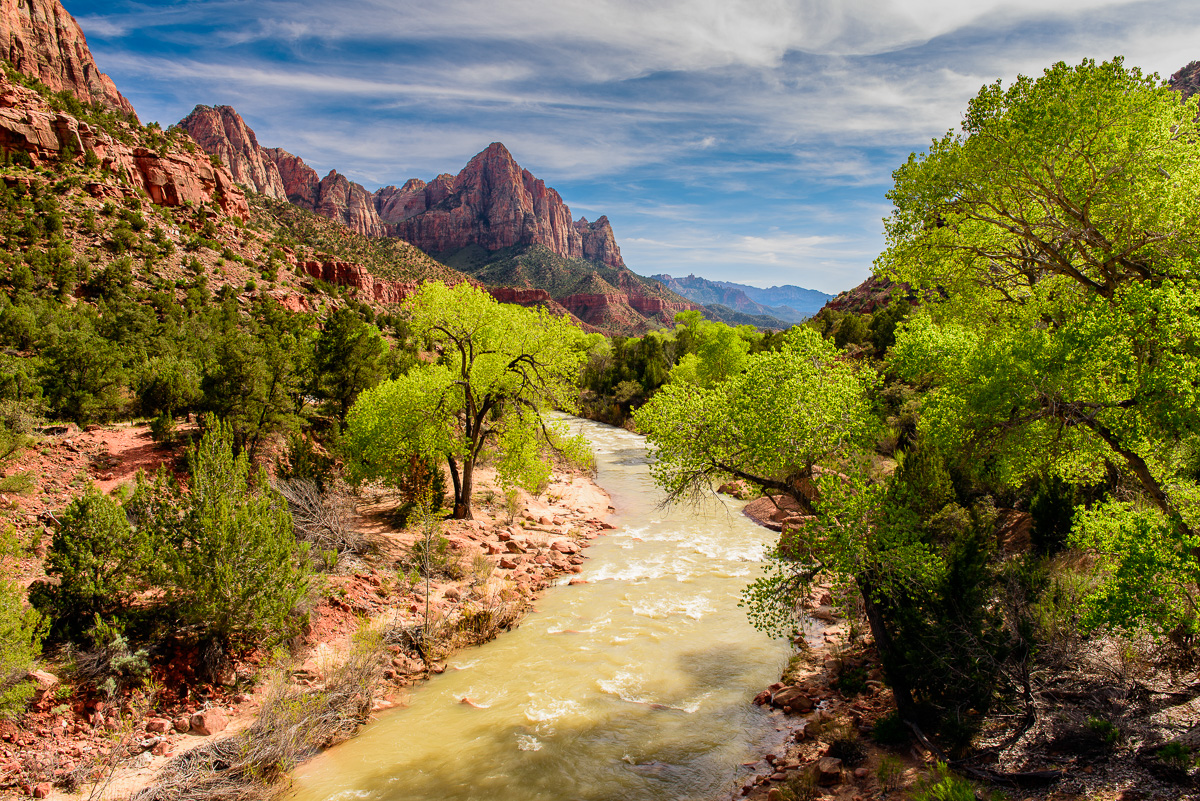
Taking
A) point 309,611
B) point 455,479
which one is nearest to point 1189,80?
point 455,479

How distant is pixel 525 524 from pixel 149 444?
12.3 metres

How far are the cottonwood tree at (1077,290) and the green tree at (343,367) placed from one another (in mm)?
20120

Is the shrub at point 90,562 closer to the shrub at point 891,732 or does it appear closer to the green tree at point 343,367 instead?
the shrub at point 891,732

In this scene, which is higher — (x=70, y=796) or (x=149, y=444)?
(x=149, y=444)

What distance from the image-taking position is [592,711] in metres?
9.72

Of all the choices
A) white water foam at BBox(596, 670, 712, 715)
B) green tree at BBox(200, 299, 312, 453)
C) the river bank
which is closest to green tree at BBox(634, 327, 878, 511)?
white water foam at BBox(596, 670, 712, 715)

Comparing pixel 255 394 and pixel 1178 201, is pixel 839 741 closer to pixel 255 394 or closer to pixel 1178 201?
pixel 1178 201

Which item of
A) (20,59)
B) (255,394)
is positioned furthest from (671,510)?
(20,59)

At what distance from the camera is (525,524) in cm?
1945

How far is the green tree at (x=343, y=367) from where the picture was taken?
22031 mm

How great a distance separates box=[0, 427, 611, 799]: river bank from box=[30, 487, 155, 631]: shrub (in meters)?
1.26

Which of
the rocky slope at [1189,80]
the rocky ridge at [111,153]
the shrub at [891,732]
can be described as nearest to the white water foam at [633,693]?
the shrub at [891,732]

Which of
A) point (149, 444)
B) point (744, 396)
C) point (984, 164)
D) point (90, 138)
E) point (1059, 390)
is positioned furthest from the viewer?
point (90, 138)

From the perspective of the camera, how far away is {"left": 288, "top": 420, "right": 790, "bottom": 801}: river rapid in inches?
309
